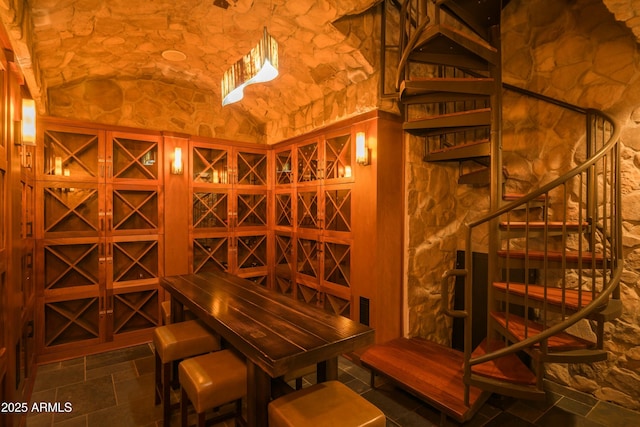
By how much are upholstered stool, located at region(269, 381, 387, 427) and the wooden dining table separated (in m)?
0.16

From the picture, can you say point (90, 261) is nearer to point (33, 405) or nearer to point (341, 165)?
point (33, 405)

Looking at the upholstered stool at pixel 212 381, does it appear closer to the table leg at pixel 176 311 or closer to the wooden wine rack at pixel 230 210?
the table leg at pixel 176 311

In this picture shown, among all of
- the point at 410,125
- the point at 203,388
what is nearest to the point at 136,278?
the point at 203,388

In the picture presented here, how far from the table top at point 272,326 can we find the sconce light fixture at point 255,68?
4.58ft

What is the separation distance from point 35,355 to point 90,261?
0.97 m

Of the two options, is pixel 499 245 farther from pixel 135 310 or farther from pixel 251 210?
pixel 135 310

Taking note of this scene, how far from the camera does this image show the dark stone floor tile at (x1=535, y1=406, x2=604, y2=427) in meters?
2.33

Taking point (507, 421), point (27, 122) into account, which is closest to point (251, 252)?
point (27, 122)

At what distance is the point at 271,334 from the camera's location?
1.66 meters

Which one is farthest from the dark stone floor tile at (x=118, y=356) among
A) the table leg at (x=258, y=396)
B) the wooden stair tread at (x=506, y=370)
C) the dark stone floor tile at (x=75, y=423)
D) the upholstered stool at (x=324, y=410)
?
the wooden stair tread at (x=506, y=370)

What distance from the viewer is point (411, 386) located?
2.41 meters

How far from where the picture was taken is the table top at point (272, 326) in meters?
1.46

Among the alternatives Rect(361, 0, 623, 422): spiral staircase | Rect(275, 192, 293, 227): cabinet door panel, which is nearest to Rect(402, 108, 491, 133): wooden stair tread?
Rect(361, 0, 623, 422): spiral staircase

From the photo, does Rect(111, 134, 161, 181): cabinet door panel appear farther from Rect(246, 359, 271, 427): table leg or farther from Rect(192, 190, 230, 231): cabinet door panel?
Rect(246, 359, 271, 427): table leg
